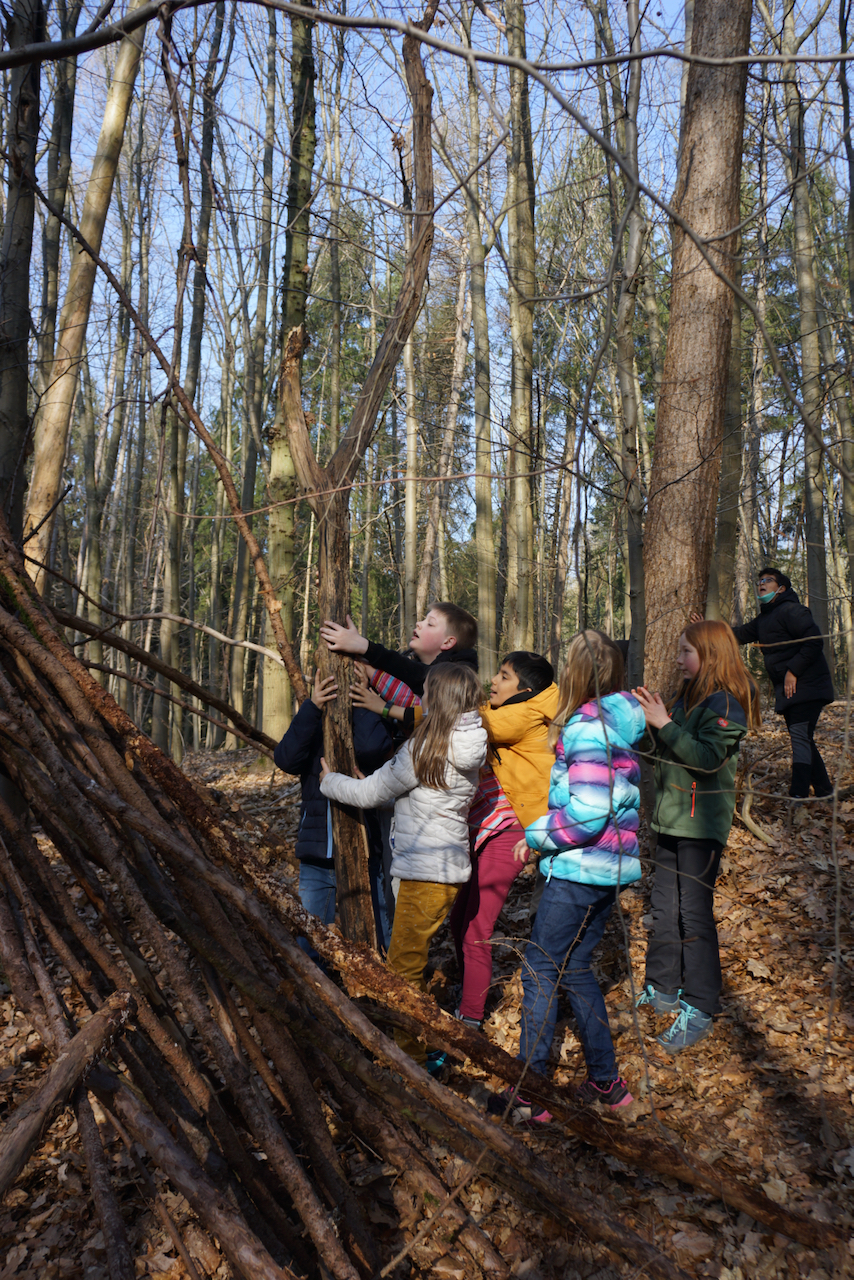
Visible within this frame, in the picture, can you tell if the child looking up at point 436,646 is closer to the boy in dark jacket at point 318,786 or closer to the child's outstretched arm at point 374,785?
the boy in dark jacket at point 318,786

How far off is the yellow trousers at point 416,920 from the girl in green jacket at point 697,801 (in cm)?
108

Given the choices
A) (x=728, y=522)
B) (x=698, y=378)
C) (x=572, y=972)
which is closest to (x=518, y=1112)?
(x=572, y=972)

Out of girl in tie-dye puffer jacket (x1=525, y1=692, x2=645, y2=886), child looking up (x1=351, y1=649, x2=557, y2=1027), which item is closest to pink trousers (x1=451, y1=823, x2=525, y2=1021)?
child looking up (x1=351, y1=649, x2=557, y2=1027)

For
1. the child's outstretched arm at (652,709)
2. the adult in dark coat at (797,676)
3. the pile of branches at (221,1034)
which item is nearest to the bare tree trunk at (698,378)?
the child's outstretched arm at (652,709)

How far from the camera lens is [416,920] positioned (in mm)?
3059

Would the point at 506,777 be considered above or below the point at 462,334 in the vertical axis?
below

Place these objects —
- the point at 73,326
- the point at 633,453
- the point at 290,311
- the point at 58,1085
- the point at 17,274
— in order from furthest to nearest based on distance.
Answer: the point at 290,311 → the point at 73,326 → the point at 633,453 → the point at 17,274 → the point at 58,1085

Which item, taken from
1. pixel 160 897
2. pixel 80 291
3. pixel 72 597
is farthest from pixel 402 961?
pixel 72 597

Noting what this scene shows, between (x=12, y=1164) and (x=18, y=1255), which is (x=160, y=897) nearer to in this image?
(x=12, y=1164)

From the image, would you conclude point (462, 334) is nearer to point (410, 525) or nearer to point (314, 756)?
point (410, 525)

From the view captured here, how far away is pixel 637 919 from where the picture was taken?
466 cm

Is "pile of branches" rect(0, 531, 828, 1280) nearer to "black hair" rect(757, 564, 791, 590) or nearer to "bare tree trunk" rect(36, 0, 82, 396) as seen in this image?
"bare tree trunk" rect(36, 0, 82, 396)

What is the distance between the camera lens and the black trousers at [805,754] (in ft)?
18.7

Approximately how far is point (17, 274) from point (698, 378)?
11.7ft
